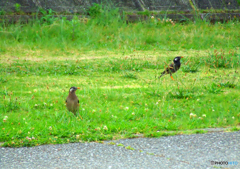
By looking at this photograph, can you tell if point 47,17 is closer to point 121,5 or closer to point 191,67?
point 121,5

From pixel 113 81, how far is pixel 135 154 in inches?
176

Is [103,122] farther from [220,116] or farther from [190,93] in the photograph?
[190,93]

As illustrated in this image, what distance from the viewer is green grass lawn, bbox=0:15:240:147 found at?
4875 millimetres

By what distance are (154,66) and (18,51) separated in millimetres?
4628

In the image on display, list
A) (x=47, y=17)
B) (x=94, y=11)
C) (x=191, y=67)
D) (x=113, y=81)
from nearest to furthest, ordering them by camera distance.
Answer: (x=113, y=81) → (x=191, y=67) → (x=47, y=17) → (x=94, y=11)

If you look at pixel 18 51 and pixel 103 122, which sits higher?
pixel 18 51

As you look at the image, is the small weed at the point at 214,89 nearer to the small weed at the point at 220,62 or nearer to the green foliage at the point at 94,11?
the small weed at the point at 220,62

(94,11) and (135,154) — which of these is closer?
(135,154)

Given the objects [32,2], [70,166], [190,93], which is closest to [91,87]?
[190,93]

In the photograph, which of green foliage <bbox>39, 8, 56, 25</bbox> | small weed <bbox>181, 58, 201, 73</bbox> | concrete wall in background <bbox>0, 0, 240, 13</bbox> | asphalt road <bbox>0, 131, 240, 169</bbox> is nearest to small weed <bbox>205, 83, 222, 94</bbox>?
small weed <bbox>181, 58, 201, 73</bbox>

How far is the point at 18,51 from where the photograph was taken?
36.0 ft

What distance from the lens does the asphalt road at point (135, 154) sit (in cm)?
356

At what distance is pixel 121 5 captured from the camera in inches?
595

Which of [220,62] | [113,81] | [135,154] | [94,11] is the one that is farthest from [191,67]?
[135,154]
